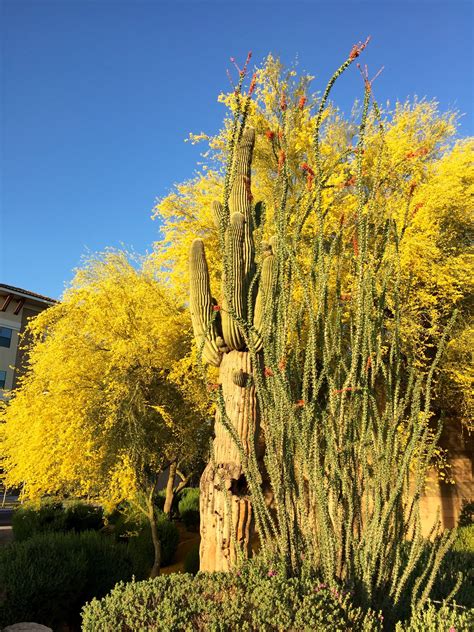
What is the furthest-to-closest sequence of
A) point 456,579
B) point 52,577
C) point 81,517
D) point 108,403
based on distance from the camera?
point 81,517, point 108,403, point 52,577, point 456,579

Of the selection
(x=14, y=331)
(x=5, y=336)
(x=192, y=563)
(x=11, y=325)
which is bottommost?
(x=192, y=563)

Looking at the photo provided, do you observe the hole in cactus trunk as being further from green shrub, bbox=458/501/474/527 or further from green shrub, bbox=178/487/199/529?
green shrub, bbox=178/487/199/529

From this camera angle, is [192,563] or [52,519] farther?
A: [52,519]

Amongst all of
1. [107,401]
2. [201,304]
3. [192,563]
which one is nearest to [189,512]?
[192,563]

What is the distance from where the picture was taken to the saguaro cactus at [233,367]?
522 cm

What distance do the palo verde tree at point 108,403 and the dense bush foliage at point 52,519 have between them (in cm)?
140

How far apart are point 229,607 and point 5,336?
29.1 metres

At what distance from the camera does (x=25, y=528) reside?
37.8 feet

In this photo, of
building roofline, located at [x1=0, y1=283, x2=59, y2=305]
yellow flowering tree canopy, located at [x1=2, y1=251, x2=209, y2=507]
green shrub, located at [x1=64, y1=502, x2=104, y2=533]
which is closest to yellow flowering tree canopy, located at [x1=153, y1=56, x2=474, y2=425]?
yellow flowering tree canopy, located at [x1=2, y1=251, x2=209, y2=507]

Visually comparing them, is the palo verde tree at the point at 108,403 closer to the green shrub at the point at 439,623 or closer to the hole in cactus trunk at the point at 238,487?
the hole in cactus trunk at the point at 238,487

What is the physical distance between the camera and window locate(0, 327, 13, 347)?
28.4m

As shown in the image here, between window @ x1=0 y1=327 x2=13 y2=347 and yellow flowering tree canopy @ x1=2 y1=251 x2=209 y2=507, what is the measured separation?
18.5 m

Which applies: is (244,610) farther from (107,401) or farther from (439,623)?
(107,401)

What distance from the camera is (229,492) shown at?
193 inches
